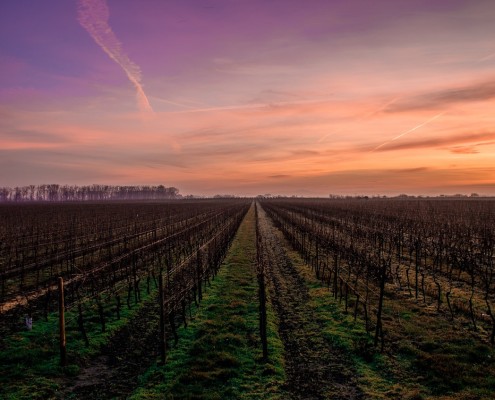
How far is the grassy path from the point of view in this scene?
7266mm

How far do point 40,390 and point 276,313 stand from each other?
276 inches

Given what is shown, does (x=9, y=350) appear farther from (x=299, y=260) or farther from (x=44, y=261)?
(x=299, y=260)

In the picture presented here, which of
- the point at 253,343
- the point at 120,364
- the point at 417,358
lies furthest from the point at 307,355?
the point at 120,364

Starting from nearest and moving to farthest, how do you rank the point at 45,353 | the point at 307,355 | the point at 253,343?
the point at 307,355 < the point at 45,353 < the point at 253,343

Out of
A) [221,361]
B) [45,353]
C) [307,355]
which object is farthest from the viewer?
[45,353]

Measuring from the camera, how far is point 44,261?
21.4 m

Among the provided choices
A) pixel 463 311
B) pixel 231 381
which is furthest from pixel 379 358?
pixel 463 311

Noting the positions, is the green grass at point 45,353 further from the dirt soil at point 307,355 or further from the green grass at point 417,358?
the green grass at point 417,358

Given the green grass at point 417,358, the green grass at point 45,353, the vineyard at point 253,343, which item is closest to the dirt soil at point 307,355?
the vineyard at point 253,343

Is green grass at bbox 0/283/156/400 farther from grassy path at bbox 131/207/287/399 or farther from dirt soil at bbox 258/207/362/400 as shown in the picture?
dirt soil at bbox 258/207/362/400

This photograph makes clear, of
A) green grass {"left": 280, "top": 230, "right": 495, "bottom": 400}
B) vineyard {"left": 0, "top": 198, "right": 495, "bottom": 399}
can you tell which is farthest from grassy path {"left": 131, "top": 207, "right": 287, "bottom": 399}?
green grass {"left": 280, "top": 230, "right": 495, "bottom": 400}

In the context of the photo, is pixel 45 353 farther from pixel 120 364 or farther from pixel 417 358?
pixel 417 358

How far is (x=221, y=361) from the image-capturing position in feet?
28.0

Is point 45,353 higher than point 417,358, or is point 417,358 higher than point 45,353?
point 417,358
